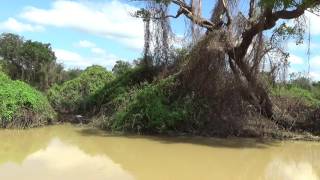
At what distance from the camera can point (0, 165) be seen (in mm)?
10602

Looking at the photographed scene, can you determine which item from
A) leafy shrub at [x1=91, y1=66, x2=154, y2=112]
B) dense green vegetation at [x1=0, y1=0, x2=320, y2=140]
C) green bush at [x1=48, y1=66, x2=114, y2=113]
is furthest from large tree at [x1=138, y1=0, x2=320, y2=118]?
green bush at [x1=48, y1=66, x2=114, y2=113]

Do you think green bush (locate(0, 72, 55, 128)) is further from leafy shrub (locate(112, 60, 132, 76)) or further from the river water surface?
leafy shrub (locate(112, 60, 132, 76))

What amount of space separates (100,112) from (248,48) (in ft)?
18.3

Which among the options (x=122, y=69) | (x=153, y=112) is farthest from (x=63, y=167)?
(x=122, y=69)

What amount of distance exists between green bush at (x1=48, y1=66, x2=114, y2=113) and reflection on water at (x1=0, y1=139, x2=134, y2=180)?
809 centimetres

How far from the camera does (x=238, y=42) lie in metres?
15.9

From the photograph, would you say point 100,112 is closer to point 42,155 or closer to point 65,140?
point 65,140

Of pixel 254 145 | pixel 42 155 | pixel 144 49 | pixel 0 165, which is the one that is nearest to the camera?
pixel 0 165

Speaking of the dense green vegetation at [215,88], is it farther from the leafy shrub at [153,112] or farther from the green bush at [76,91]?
the green bush at [76,91]

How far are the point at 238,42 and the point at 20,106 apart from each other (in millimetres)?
6961

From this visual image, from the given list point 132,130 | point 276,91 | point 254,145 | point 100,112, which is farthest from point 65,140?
point 276,91

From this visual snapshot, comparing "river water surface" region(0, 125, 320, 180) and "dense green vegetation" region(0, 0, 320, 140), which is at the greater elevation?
"dense green vegetation" region(0, 0, 320, 140)

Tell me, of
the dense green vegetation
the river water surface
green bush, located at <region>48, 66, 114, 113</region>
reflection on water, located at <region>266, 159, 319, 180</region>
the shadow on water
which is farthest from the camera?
green bush, located at <region>48, 66, 114, 113</region>

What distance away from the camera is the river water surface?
10.1 m
